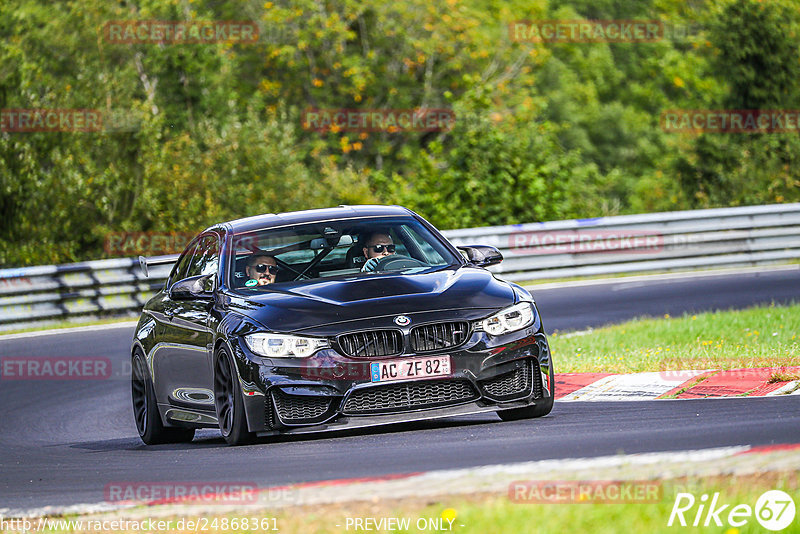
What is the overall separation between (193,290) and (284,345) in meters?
1.36

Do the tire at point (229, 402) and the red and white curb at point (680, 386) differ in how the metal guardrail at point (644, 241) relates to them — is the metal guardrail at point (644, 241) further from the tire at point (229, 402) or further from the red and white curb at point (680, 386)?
the tire at point (229, 402)

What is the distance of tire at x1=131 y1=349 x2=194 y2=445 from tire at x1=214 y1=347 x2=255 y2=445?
138cm

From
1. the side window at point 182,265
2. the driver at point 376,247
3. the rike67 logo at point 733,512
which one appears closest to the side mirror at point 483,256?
the driver at point 376,247

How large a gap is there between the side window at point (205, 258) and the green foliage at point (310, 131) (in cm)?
1406

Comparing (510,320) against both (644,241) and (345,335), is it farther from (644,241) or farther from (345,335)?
(644,241)

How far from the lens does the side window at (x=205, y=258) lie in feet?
32.0

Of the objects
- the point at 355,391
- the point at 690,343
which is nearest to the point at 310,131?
the point at 690,343

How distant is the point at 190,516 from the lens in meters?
5.82

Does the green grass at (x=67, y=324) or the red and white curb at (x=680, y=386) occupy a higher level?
the red and white curb at (x=680, y=386)

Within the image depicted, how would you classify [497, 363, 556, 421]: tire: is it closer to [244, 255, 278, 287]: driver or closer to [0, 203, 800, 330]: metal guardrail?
[244, 255, 278, 287]: driver

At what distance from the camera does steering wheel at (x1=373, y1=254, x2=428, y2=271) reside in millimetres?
9211

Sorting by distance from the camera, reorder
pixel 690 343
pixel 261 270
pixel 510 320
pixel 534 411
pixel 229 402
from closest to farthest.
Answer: pixel 510 320 < pixel 229 402 < pixel 534 411 < pixel 261 270 < pixel 690 343

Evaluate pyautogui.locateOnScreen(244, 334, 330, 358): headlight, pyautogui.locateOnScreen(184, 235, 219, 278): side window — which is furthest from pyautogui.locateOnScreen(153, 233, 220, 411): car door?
pyautogui.locateOnScreen(244, 334, 330, 358): headlight

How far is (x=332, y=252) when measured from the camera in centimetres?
939
